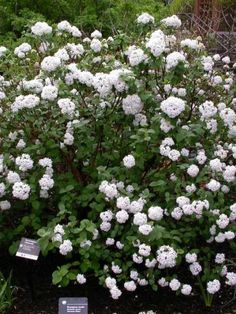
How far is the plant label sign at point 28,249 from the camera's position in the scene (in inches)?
146

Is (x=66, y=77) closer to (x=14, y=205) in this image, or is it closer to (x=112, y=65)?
(x=112, y=65)

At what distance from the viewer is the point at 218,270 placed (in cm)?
379

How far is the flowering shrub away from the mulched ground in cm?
10

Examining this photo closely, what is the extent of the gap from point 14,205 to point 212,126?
4.10 feet

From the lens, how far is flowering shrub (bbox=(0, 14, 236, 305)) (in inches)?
142

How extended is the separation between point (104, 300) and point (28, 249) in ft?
1.99

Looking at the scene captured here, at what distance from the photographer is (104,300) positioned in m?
4.03

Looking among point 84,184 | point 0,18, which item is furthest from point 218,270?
point 0,18

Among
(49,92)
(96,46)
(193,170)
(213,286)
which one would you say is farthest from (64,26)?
(213,286)

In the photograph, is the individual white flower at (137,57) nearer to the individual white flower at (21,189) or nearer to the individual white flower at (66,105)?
the individual white flower at (66,105)

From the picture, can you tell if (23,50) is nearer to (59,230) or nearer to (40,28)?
(40,28)

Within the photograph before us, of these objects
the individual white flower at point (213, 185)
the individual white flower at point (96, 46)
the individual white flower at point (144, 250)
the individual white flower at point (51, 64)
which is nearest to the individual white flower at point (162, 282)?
the individual white flower at point (144, 250)

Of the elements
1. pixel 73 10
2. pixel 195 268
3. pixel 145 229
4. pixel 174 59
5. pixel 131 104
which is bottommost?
pixel 73 10

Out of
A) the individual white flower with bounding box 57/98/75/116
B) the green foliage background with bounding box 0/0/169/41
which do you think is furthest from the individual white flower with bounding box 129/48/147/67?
the green foliage background with bounding box 0/0/169/41
